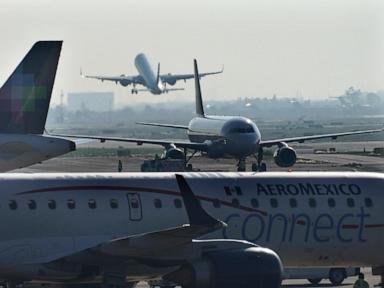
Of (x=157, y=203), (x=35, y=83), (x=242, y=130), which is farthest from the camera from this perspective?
(x=242, y=130)

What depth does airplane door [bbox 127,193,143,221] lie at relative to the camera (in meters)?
33.6

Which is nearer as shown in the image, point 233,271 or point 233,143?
point 233,271

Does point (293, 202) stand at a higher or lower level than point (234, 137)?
higher

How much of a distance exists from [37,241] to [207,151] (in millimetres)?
65329

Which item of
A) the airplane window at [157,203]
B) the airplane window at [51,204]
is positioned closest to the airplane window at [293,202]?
the airplane window at [157,203]

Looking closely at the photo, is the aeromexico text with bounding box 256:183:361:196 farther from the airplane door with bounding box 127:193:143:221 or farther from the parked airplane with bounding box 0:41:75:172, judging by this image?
the parked airplane with bounding box 0:41:75:172

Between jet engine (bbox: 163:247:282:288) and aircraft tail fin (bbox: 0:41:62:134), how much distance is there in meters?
13.2

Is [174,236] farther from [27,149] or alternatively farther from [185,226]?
[27,149]

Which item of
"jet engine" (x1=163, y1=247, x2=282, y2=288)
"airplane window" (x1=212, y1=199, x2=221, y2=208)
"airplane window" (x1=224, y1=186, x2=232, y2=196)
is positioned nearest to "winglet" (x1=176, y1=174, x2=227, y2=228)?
"jet engine" (x1=163, y1=247, x2=282, y2=288)

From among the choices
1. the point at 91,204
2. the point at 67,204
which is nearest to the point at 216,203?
the point at 91,204

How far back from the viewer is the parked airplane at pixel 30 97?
4230 centimetres

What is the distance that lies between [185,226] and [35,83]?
15243 millimetres

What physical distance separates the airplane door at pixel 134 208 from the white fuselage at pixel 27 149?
825 cm

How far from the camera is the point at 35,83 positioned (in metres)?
43.8
